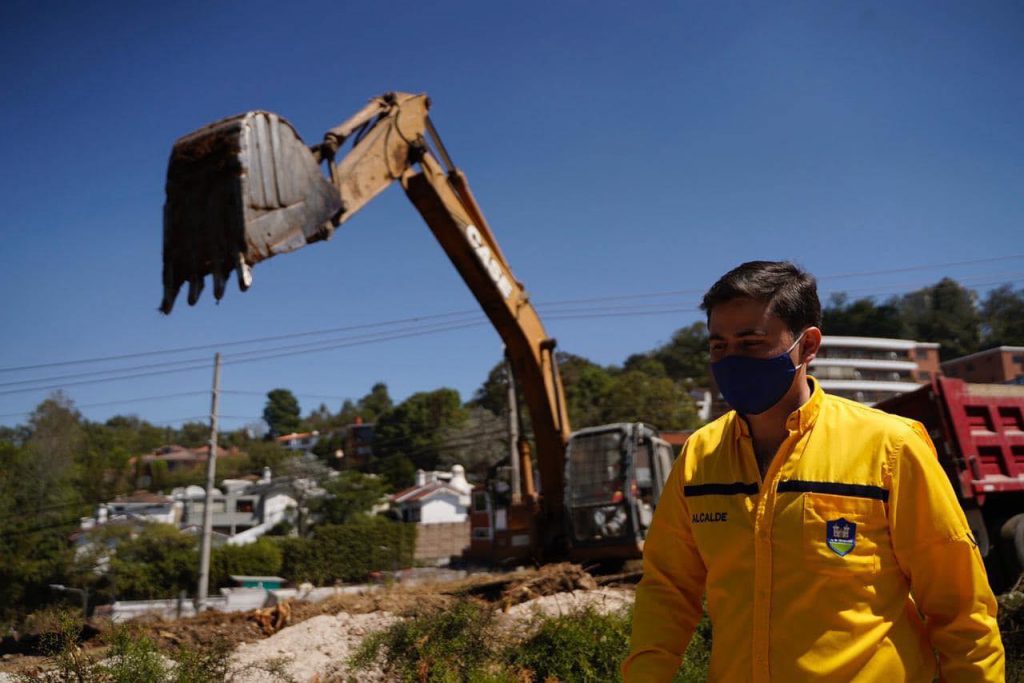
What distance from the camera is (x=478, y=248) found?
995 cm

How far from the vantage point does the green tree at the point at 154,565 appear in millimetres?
32625

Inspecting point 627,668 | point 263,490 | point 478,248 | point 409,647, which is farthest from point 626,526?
point 263,490

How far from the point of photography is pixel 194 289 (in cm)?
578

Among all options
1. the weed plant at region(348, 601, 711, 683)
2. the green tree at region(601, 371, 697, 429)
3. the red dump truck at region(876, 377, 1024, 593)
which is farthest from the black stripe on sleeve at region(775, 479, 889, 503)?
the green tree at region(601, 371, 697, 429)

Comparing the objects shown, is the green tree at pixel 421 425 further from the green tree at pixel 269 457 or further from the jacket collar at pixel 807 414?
the jacket collar at pixel 807 414

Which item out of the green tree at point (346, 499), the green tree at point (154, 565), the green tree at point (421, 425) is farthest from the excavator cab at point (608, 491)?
the green tree at point (421, 425)

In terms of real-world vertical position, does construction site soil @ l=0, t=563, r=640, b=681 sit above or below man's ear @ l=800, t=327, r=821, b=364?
below

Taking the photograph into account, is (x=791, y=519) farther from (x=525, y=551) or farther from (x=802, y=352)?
(x=525, y=551)

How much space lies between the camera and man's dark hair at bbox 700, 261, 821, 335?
1.97 meters

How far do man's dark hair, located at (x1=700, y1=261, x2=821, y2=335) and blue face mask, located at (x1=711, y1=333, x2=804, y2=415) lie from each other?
0.21 ft

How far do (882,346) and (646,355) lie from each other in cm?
2979

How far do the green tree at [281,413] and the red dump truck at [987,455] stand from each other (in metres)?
114

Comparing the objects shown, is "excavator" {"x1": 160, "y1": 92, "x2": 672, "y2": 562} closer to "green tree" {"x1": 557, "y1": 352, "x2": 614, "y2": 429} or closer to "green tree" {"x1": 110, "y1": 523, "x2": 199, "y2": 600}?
"green tree" {"x1": 110, "y1": 523, "x2": 199, "y2": 600}

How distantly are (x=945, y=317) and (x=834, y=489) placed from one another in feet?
329
